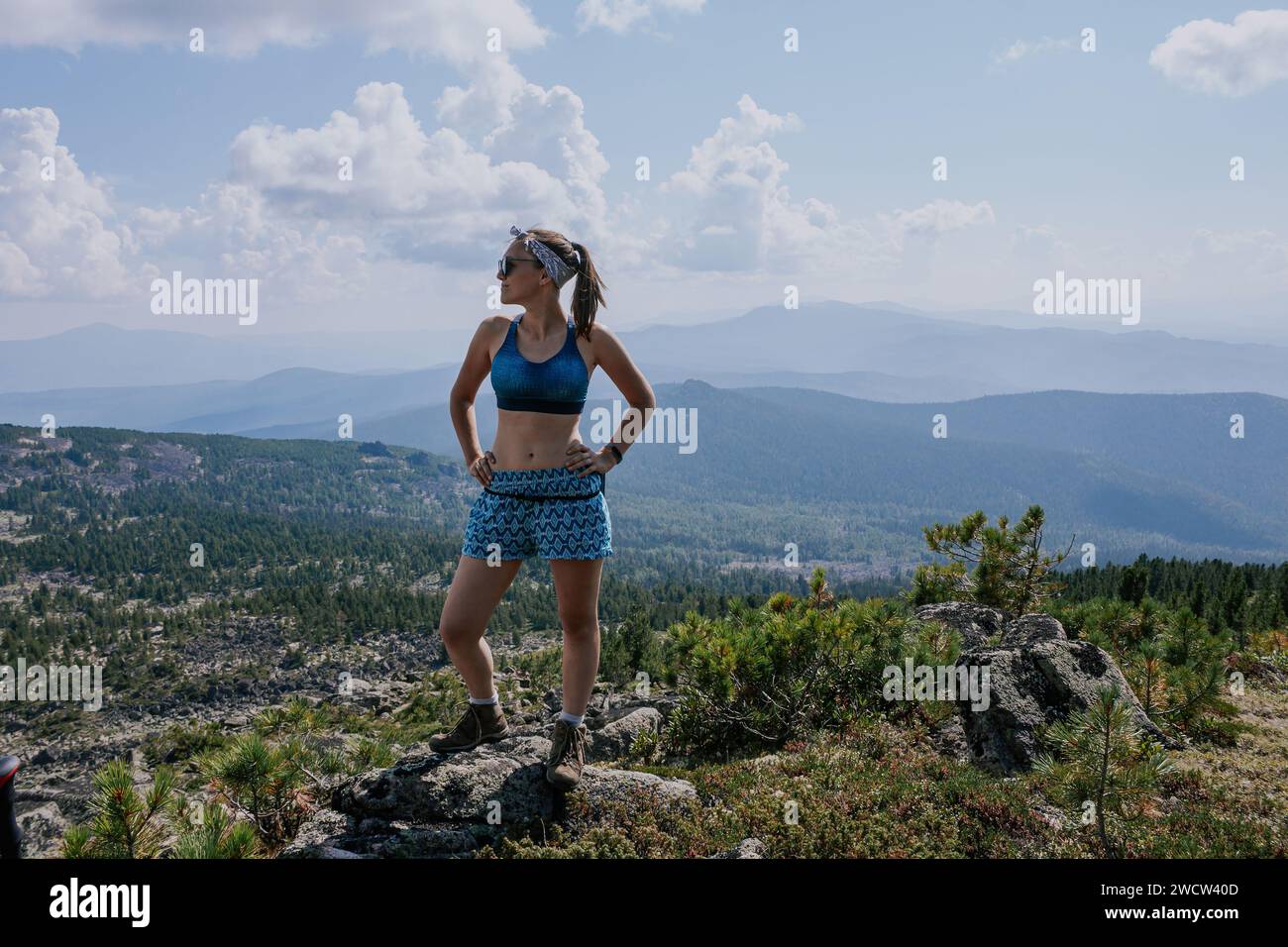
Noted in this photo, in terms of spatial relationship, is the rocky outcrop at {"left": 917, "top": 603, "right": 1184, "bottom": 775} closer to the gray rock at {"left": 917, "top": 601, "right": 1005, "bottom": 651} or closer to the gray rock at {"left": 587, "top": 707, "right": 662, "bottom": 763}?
the gray rock at {"left": 917, "top": 601, "right": 1005, "bottom": 651}

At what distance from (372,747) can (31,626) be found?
162090mm

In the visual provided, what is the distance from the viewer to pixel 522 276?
17.0 feet

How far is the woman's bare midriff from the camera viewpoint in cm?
521

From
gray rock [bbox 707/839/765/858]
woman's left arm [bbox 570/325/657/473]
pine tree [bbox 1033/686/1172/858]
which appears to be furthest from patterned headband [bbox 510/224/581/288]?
pine tree [bbox 1033/686/1172/858]

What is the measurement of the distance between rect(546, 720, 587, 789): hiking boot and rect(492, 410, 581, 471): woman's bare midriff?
1815 millimetres

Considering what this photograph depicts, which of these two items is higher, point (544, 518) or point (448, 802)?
point (544, 518)

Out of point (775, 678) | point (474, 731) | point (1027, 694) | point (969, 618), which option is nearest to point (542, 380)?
point (474, 731)

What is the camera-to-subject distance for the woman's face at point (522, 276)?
Answer: 5191 millimetres

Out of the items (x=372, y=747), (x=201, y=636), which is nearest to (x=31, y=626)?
(x=201, y=636)

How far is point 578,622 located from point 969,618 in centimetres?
640

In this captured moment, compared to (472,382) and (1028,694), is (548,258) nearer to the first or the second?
(472,382)

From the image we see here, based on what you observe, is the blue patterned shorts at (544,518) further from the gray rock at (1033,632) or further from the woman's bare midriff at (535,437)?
the gray rock at (1033,632)
